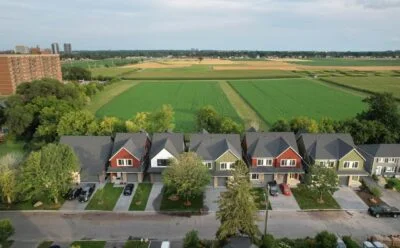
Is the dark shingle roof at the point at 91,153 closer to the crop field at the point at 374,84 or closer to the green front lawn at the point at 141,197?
the green front lawn at the point at 141,197

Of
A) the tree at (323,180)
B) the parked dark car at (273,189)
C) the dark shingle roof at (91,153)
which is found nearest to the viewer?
the tree at (323,180)

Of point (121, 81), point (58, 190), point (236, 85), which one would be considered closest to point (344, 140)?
point (58, 190)

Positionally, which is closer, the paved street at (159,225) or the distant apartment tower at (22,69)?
the paved street at (159,225)

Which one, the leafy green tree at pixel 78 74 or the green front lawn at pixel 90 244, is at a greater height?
the leafy green tree at pixel 78 74

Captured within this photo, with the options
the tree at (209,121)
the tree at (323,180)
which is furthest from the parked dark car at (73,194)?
the tree at (323,180)

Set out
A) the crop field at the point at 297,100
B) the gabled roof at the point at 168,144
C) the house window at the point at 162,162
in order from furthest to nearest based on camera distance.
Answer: the crop field at the point at 297,100 < the gabled roof at the point at 168,144 < the house window at the point at 162,162

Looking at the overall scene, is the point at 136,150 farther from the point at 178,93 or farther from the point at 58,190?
the point at 178,93

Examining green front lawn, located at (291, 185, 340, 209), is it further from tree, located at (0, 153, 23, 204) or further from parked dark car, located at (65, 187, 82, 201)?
tree, located at (0, 153, 23, 204)
